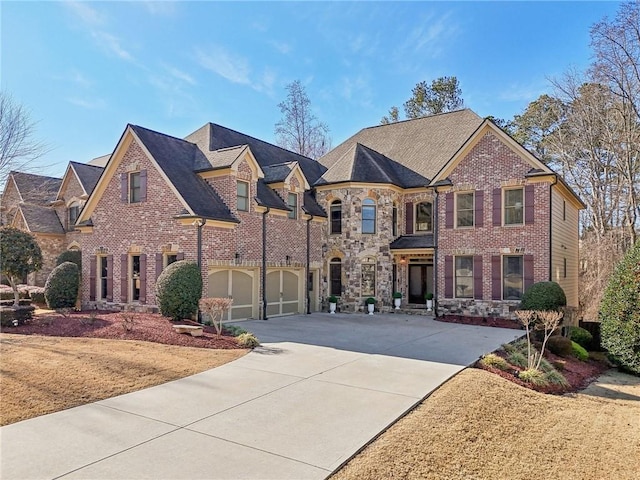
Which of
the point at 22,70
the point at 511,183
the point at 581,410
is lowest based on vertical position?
the point at 581,410

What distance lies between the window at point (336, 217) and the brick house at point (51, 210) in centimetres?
1371

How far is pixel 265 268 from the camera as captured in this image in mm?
17016

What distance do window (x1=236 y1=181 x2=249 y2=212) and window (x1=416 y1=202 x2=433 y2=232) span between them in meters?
8.27

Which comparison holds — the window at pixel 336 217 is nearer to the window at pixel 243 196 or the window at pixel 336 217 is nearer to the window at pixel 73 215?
the window at pixel 243 196

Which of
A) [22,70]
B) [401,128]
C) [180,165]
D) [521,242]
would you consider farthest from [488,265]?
[22,70]

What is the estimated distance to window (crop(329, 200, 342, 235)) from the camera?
20.0 meters

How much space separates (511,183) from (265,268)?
1019 cm

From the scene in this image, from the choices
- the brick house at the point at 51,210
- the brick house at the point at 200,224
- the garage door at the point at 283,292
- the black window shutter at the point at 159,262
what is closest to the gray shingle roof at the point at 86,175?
the brick house at the point at 51,210

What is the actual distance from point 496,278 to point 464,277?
133cm

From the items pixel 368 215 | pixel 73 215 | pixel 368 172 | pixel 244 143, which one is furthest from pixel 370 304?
pixel 73 215

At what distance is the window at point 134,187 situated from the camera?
1661cm

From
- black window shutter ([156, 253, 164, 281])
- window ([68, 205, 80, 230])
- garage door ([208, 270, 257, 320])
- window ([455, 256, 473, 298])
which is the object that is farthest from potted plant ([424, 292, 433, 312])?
window ([68, 205, 80, 230])

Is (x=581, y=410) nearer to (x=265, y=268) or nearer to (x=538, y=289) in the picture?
(x=538, y=289)

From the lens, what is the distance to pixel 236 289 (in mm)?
16172
